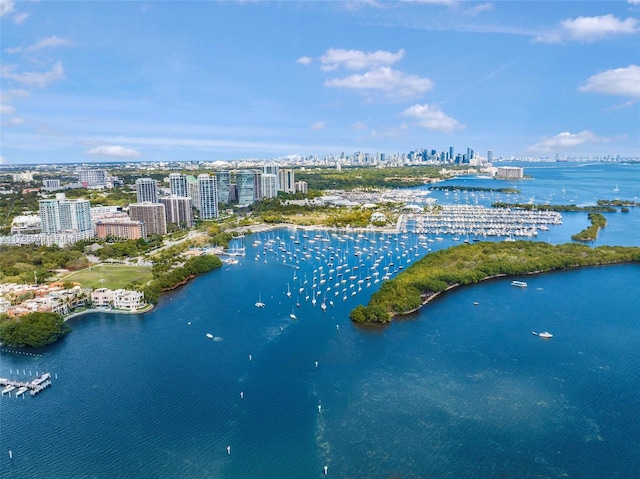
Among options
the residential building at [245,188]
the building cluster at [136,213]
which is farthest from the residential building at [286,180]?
the residential building at [245,188]

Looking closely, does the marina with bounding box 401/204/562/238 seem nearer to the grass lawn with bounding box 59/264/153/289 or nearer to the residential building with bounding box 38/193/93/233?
the grass lawn with bounding box 59/264/153/289

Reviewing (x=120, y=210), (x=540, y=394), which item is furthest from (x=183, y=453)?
(x=120, y=210)

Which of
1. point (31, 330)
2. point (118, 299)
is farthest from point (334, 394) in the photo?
point (118, 299)

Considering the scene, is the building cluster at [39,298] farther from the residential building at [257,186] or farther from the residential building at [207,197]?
the residential building at [257,186]

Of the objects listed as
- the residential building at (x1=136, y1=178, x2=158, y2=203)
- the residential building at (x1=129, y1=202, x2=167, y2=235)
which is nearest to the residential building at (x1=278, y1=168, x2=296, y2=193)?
the residential building at (x1=136, y1=178, x2=158, y2=203)

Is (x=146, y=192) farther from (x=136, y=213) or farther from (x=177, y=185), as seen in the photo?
(x=136, y=213)

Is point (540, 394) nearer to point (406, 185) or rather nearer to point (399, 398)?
point (399, 398)
